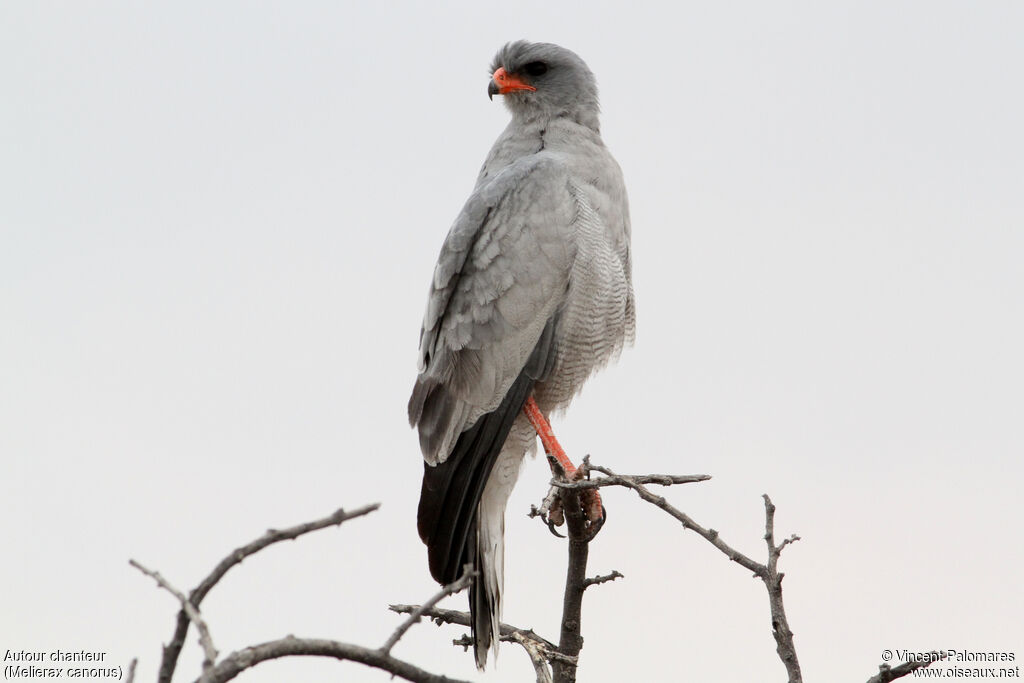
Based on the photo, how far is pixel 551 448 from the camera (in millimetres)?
5816

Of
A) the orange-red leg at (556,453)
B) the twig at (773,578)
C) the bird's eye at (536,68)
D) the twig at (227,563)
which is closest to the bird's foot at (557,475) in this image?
the orange-red leg at (556,453)

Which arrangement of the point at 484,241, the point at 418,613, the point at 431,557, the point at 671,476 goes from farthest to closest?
1. the point at 484,241
2. the point at 431,557
3. the point at 671,476
4. the point at 418,613

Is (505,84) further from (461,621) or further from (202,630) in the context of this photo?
(202,630)

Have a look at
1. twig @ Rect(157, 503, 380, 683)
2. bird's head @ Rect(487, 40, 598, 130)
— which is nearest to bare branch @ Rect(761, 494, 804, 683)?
twig @ Rect(157, 503, 380, 683)

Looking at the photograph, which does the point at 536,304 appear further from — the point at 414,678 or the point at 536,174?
the point at 414,678

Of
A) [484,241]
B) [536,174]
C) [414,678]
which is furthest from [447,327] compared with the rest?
[414,678]

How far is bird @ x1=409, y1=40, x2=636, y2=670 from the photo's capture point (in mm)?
5617

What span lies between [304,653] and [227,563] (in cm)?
45

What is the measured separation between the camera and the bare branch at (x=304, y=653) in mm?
2707

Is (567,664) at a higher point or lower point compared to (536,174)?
lower

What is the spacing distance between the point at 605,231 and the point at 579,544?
5.69 ft

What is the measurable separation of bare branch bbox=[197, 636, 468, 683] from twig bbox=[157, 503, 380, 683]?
0.10 m

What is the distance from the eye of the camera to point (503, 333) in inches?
233

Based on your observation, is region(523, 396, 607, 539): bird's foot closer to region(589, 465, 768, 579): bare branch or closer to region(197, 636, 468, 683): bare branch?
region(589, 465, 768, 579): bare branch
